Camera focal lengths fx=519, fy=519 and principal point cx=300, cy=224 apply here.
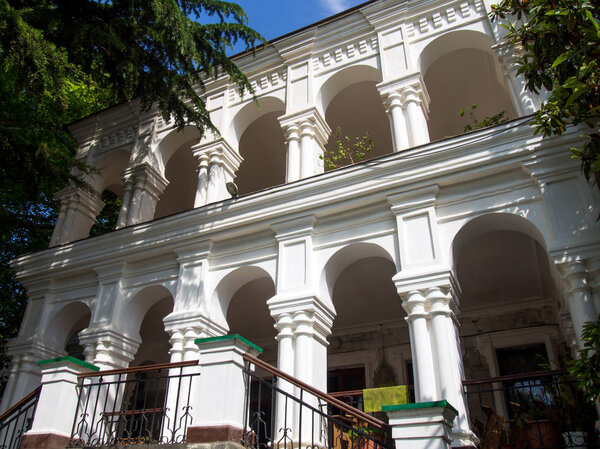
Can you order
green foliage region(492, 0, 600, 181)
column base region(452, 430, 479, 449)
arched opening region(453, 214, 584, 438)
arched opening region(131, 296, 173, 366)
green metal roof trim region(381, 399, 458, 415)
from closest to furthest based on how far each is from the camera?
1. green foliage region(492, 0, 600, 181)
2. green metal roof trim region(381, 399, 458, 415)
3. column base region(452, 430, 479, 449)
4. arched opening region(453, 214, 584, 438)
5. arched opening region(131, 296, 173, 366)

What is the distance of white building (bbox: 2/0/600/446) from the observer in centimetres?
765

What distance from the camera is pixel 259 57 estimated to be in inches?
493

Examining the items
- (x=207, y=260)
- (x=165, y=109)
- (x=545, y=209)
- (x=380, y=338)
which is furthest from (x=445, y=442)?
(x=165, y=109)

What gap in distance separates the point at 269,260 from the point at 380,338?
12.9 ft

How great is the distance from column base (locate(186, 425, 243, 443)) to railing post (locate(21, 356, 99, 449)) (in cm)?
224

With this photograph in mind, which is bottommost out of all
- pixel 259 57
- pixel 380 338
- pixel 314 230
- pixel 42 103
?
pixel 380 338

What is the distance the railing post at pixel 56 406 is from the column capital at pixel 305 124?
605cm

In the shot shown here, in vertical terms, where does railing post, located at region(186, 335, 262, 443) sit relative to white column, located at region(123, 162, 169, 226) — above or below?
below

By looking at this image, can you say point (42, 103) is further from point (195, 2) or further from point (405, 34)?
point (405, 34)

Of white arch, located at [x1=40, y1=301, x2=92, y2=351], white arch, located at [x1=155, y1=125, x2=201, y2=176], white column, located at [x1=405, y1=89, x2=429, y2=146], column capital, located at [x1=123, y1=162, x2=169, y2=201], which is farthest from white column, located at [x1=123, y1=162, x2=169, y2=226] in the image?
white column, located at [x1=405, y1=89, x2=429, y2=146]

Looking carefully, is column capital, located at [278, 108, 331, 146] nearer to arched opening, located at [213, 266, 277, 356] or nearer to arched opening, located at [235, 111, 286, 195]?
arched opening, located at [235, 111, 286, 195]

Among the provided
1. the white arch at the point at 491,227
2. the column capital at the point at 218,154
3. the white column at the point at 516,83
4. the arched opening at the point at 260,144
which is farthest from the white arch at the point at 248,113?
the white arch at the point at 491,227

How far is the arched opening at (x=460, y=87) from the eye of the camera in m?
11.9

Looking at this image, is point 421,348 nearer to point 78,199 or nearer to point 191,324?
point 191,324
